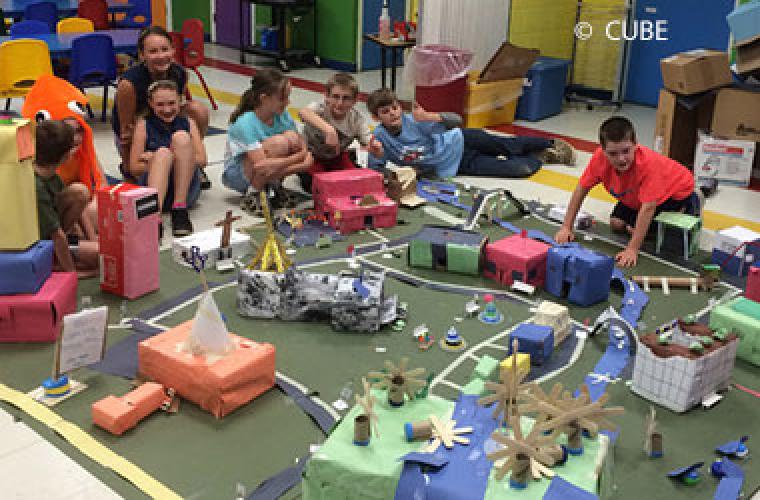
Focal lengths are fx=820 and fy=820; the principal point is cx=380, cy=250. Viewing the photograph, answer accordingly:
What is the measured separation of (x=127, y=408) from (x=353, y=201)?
88.4 inches

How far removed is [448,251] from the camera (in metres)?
4.12

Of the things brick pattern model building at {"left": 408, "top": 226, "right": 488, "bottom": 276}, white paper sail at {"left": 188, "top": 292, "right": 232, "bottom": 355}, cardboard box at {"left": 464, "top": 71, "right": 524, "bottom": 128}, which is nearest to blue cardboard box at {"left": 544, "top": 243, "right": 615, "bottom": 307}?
brick pattern model building at {"left": 408, "top": 226, "right": 488, "bottom": 276}

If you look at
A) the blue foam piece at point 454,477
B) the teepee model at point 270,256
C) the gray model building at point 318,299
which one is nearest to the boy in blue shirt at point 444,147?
the teepee model at point 270,256

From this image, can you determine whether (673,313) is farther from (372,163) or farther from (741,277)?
(372,163)

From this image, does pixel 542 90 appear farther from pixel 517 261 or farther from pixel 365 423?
pixel 365 423

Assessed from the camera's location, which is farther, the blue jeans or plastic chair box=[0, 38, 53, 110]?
plastic chair box=[0, 38, 53, 110]

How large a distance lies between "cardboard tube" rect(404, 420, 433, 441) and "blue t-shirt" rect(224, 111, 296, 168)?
120 inches

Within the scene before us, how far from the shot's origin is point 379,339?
11.5 feet

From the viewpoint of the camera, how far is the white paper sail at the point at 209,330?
294cm

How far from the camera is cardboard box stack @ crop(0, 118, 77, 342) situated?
128 inches

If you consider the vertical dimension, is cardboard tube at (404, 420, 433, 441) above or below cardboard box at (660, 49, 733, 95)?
below

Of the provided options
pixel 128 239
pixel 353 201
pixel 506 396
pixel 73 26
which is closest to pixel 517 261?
pixel 353 201

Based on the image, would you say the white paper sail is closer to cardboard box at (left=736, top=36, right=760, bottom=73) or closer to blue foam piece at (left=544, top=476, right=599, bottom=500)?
blue foam piece at (left=544, top=476, right=599, bottom=500)

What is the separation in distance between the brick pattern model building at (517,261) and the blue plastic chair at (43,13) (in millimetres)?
6825
